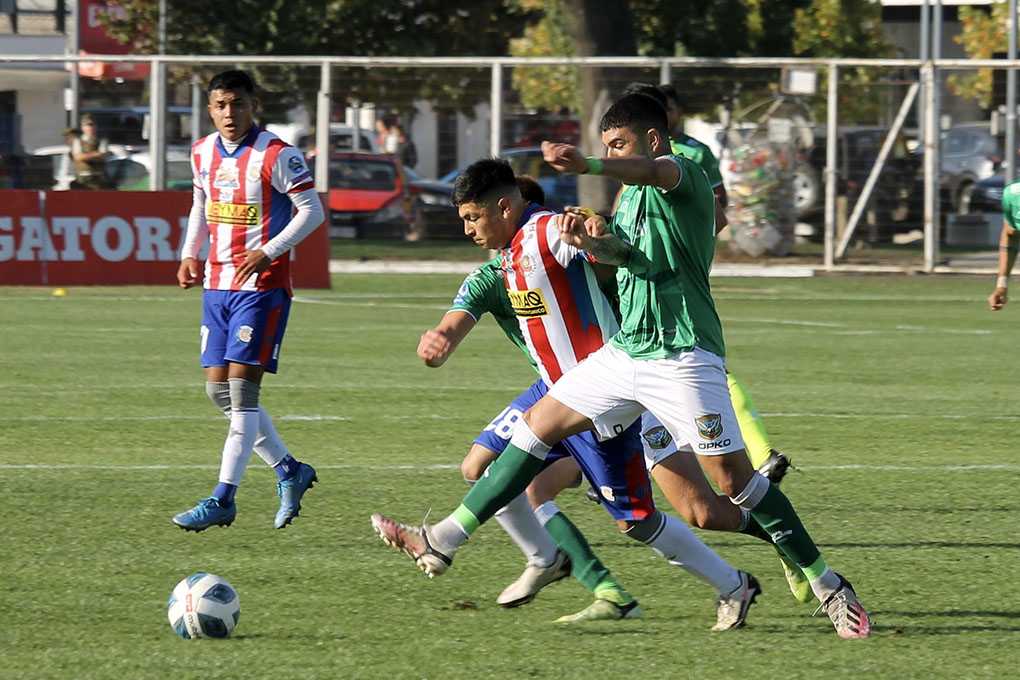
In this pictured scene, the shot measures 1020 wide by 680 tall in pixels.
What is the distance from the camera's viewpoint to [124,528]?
23.4ft

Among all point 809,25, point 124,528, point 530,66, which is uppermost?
point 809,25

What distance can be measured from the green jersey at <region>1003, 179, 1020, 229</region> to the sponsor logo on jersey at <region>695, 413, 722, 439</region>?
4.60m

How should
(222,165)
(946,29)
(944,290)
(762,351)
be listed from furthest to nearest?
(946,29) < (944,290) < (762,351) < (222,165)

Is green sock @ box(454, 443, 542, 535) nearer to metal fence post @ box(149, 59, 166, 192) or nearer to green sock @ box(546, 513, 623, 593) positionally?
green sock @ box(546, 513, 623, 593)

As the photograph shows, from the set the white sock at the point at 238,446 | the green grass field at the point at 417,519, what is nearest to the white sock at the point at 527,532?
the green grass field at the point at 417,519

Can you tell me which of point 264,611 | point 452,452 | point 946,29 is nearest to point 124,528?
point 264,611

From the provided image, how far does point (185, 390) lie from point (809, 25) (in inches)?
1248

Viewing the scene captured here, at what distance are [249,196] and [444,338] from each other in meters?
2.37

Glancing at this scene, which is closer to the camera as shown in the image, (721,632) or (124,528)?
(721,632)

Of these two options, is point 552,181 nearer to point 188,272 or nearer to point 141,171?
point 141,171

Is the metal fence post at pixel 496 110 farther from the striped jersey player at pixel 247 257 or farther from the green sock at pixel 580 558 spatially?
the green sock at pixel 580 558

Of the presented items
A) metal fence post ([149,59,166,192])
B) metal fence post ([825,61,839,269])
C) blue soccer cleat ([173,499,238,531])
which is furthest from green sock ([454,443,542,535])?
metal fence post ([149,59,166,192])

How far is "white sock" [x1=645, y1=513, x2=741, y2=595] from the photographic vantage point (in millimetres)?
5539

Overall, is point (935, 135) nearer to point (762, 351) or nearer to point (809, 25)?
point (762, 351)
